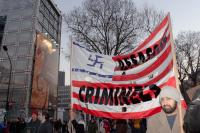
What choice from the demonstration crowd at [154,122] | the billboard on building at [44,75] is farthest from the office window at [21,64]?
the demonstration crowd at [154,122]

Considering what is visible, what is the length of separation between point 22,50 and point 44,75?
5094 mm

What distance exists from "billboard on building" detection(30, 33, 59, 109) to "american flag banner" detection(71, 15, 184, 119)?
3266 cm

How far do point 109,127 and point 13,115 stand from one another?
818 inches

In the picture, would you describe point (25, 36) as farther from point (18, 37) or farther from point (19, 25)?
point (19, 25)

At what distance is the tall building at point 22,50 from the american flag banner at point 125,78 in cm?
3190

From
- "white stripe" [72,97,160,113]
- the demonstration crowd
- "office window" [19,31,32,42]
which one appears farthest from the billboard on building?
"white stripe" [72,97,160,113]

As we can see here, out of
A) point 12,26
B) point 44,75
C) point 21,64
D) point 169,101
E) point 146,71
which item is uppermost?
point 12,26

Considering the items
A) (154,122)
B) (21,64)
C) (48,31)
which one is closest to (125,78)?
(154,122)

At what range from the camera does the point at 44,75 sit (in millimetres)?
40125

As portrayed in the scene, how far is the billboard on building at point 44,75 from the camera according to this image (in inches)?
1491

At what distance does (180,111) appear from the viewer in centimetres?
402

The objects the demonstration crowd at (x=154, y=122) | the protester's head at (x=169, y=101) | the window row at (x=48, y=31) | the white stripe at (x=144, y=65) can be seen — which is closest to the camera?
the demonstration crowd at (x=154, y=122)

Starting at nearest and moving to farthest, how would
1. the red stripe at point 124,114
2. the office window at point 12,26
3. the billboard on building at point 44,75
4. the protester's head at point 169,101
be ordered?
the protester's head at point 169,101 → the red stripe at point 124,114 → the billboard on building at point 44,75 → the office window at point 12,26

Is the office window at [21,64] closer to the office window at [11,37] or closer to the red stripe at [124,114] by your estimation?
the office window at [11,37]
